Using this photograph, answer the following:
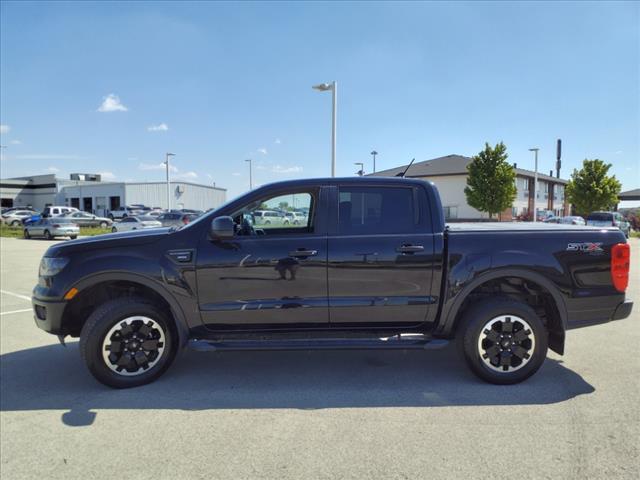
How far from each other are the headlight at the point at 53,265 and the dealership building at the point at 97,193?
63379 mm

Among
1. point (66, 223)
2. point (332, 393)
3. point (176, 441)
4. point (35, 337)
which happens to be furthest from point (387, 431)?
point (66, 223)

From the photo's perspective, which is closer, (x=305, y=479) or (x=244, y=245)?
(x=305, y=479)

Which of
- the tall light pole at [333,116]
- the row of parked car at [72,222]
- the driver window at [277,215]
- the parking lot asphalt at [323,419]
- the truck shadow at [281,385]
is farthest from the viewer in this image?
the row of parked car at [72,222]

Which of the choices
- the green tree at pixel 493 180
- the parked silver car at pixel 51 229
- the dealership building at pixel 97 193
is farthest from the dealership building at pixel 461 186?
the dealership building at pixel 97 193

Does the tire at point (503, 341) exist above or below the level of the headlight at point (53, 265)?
below

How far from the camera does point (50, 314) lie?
3924 millimetres

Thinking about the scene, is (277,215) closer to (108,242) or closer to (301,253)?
(301,253)

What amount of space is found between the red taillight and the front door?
274cm

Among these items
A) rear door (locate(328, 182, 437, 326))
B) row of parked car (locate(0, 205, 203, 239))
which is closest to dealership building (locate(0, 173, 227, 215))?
row of parked car (locate(0, 205, 203, 239))

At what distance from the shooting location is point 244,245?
3.91 meters

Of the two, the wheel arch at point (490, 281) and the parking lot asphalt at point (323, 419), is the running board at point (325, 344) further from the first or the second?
the parking lot asphalt at point (323, 419)

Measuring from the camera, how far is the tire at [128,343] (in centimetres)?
381

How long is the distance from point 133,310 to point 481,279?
3181 millimetres

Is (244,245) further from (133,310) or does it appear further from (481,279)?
(481,279)
